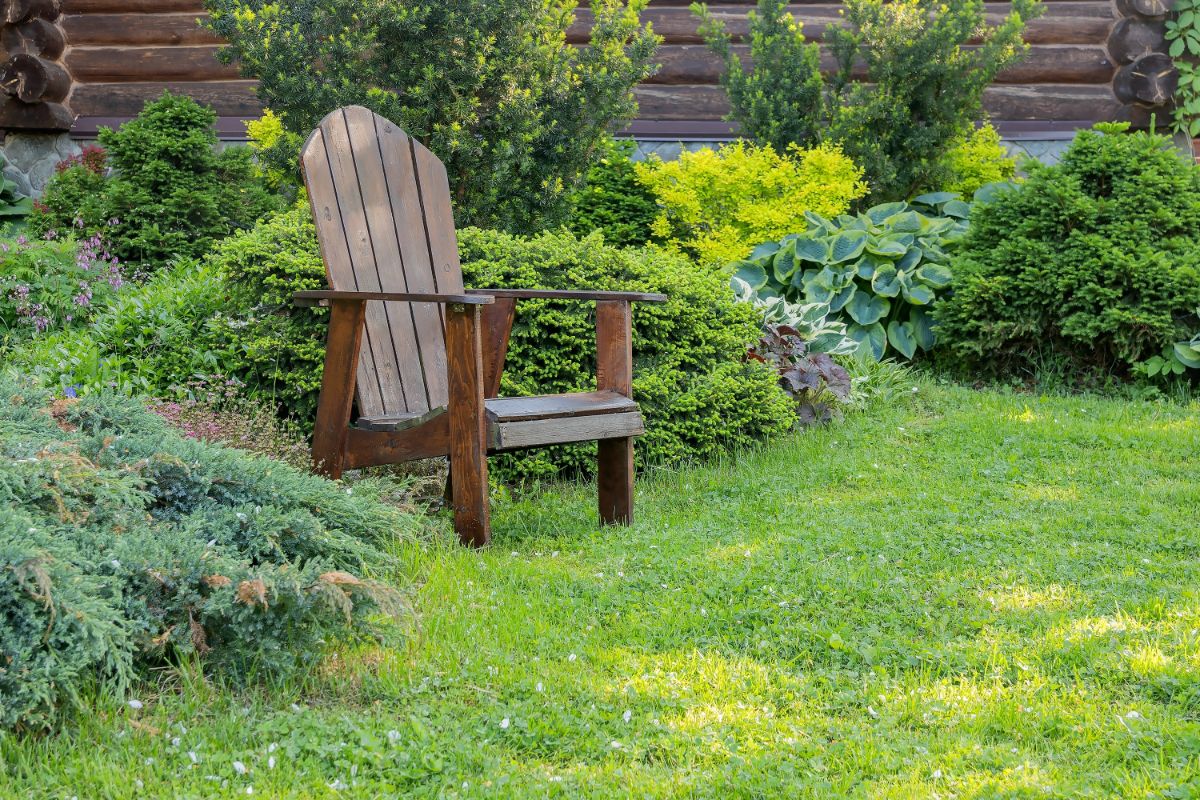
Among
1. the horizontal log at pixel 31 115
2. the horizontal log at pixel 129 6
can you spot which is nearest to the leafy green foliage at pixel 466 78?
the horizontal log at pixel 129 6

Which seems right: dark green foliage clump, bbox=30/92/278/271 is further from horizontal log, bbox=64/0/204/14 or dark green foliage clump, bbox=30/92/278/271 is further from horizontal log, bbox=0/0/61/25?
horizontal log, bbox=0/0/61/25

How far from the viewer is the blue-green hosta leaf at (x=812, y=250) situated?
6.03m

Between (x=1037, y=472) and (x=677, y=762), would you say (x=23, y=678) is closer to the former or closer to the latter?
(x=677, y=762)

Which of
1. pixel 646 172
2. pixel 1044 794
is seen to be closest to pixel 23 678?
pixel 1044 794

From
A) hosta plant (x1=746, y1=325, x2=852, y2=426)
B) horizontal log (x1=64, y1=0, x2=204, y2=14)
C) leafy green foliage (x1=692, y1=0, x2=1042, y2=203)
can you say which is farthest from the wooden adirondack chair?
horizontal log (x1=64, y1=0, x2=204, y2=14)

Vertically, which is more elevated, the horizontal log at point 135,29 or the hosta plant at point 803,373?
the horizontal log at point 135,29

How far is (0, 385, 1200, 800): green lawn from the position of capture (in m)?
1.89

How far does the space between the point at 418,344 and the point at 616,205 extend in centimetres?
365

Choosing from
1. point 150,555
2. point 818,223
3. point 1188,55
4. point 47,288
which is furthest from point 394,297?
point 1188,55

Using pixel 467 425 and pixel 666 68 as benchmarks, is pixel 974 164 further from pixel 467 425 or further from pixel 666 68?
pixel 467 425

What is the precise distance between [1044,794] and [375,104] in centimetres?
420

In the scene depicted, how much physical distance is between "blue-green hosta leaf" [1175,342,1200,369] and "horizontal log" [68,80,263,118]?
21.6 ft

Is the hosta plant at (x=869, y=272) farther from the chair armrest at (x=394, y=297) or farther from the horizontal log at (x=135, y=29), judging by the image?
the horizontal log at (x=135, y=29)

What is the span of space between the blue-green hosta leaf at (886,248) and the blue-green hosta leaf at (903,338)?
37 cm
